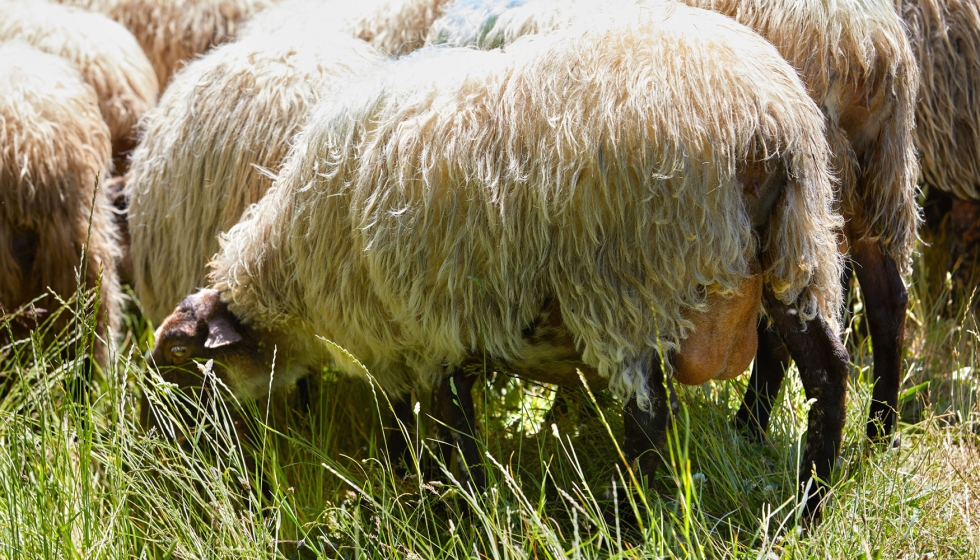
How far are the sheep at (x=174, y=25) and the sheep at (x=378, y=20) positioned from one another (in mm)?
716

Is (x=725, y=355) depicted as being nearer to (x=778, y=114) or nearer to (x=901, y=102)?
(x=778, y=114)

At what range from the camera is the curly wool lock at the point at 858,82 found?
234cm

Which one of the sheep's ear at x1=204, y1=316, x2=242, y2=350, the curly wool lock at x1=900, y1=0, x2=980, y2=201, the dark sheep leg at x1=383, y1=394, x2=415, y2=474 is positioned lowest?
the dark sheep leg at x1=383, y1=394, x2=415, y2=474

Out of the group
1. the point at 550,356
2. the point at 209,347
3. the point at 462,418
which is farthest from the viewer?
the point at 209,347

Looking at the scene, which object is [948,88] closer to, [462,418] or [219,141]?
[462,418]

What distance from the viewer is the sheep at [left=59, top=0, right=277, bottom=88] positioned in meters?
4.65

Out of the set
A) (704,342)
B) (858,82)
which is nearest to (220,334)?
(704,342)

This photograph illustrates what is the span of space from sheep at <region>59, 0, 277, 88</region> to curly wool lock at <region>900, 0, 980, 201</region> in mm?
3224

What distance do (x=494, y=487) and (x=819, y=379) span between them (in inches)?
37.4

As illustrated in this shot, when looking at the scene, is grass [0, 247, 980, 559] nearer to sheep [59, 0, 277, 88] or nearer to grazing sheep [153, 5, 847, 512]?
grazing sheep [153, 5, 847, 512]

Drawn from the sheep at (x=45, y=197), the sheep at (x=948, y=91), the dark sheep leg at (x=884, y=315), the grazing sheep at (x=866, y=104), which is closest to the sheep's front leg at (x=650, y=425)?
the grazing sheep at (x=866, y=104)

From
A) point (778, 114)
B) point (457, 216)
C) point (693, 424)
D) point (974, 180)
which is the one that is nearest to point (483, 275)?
point (457, 216)

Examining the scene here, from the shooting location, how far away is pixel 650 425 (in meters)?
2.24

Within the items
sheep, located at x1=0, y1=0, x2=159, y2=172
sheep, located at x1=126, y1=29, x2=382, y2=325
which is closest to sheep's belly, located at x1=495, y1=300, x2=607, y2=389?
sheep, located at x1=126, y1=29, x2=382, y2=325
